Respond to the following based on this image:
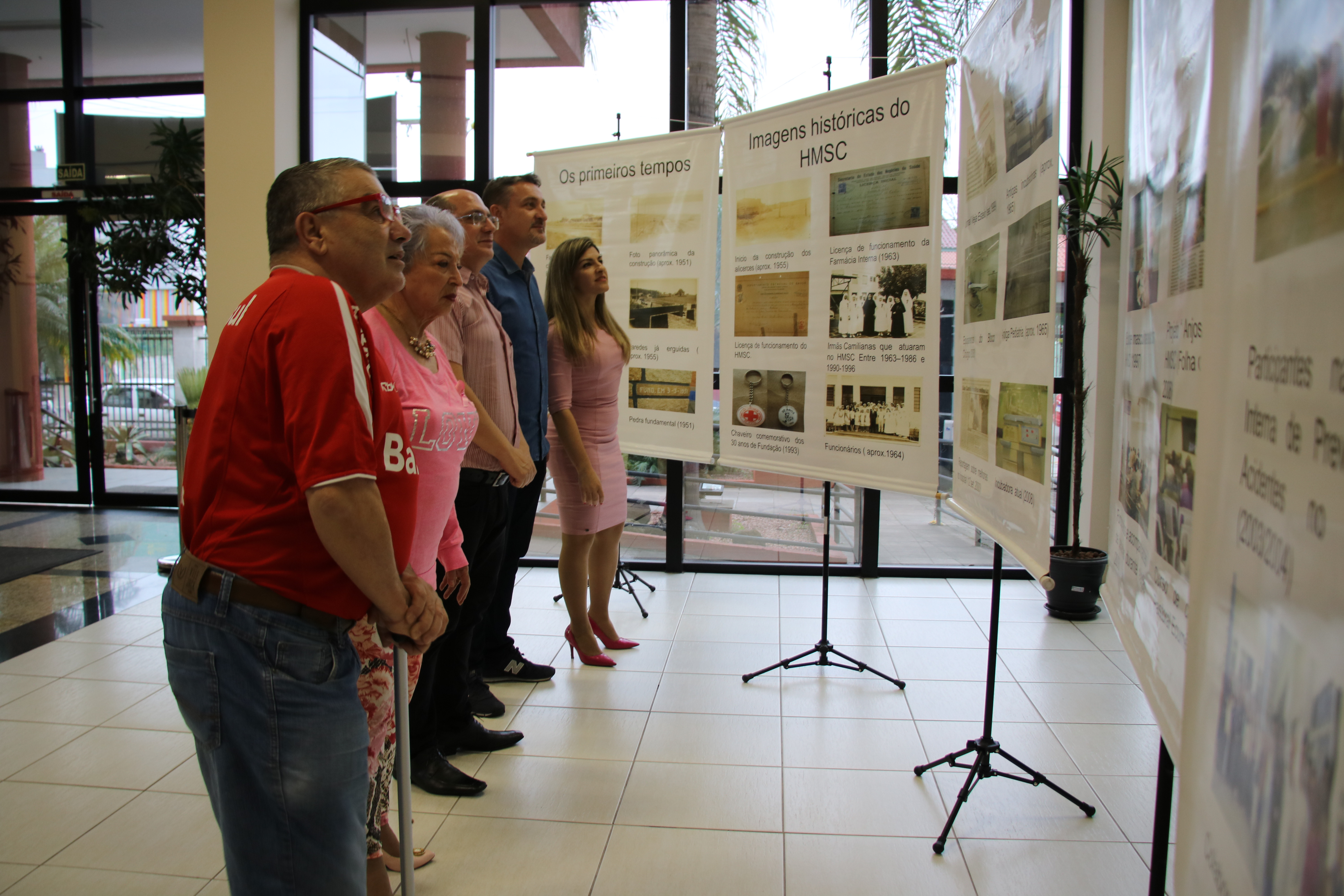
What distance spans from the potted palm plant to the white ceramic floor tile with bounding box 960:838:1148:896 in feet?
6.40

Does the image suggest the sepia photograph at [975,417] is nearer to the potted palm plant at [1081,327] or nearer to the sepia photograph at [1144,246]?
the sepia photograph at [1144,246]

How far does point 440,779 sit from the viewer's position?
7.98ft

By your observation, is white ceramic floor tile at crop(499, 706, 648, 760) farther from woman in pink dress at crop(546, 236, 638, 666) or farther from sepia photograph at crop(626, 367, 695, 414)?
sepia photograph at crop(626, 367, 695, 414)

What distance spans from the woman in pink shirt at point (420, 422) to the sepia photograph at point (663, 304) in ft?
7.03

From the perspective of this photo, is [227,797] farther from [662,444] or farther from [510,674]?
[662,444]

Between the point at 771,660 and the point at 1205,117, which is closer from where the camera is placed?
the point at 1205,117

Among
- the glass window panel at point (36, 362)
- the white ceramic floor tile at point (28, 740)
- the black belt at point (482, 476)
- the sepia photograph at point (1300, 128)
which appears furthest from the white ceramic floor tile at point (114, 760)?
the glass window panel at point (36, 362)

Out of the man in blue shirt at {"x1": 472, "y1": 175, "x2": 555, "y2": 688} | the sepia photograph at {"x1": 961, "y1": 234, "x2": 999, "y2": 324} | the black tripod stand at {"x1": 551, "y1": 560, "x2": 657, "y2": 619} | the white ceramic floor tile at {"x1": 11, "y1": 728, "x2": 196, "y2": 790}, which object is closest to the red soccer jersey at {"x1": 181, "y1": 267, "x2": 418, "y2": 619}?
the man in blue shirt at {"x1": 472, "y1": 175, "x2": 555, "y2": 688}

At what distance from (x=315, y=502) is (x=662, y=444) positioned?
3.08 metres

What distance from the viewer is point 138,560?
513 cm

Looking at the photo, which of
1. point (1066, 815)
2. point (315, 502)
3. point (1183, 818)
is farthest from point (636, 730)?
point (1183, 818)

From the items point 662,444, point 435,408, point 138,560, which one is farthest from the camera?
point 138,560

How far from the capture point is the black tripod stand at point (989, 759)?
2.30 meters

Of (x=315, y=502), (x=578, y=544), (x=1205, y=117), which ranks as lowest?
(x=578, y=544)
